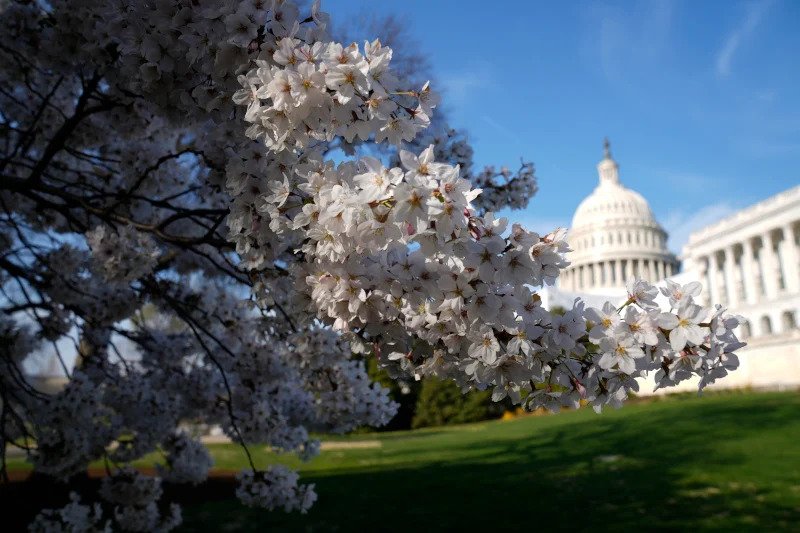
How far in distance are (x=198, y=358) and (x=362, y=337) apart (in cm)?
583

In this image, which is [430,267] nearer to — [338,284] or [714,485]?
[338,284]

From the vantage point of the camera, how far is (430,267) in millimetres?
2186

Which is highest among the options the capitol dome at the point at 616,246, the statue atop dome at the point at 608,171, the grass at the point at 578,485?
the statue atop dome at the point at 608,171

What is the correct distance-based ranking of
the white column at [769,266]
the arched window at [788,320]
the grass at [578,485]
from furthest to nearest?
the white column at [769,266] < the arched window at [788,320] < the grass at [578,485]

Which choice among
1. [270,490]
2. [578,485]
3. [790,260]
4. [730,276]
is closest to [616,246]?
[730,276]

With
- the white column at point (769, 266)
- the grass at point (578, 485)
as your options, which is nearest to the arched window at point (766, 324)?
the white column at point (769, 266)

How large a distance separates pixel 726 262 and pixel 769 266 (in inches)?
208

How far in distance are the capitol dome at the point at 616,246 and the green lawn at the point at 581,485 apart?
212ft

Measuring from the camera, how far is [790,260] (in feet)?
176

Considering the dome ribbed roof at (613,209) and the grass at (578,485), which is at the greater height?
the dome ribbed roof at (613,209)

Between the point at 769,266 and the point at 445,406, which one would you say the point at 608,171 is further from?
the point at 445,406

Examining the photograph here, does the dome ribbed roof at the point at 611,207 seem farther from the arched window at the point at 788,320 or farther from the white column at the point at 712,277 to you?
the arched window at the point at 788,320

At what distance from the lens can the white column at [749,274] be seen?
189 ft

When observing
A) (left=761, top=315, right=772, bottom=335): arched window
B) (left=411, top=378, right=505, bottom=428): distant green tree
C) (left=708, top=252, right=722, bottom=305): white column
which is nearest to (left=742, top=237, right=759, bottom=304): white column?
(left=761, top=315, right=772, bottom=335): arched window
